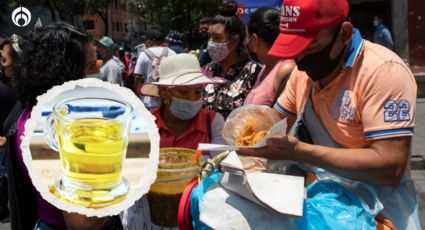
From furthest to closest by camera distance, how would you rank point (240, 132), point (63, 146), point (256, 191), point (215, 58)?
point (215, 58), point (240, 132), point (256, 191), point (63, 146)

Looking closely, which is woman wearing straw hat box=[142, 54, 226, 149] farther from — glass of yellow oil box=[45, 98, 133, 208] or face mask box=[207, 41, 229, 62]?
glass of yellow oil box=[45, 98, 133, 208]

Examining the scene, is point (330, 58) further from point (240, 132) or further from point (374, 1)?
point (374, 1)

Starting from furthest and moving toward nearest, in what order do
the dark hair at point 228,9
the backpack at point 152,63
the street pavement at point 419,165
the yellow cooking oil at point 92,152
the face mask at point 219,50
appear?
1. the backpack at point 152,63
2. the street pavement at point 419,165
3. the dark hair at point 228,9
4. the face mask at point 219,50
5. the yellow cooking oil at point 92,152

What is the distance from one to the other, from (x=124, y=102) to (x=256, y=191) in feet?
1.65

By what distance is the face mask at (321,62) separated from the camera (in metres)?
1.89

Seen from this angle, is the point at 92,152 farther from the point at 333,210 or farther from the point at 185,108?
the point at 185,108

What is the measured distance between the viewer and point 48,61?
1676 millimetres

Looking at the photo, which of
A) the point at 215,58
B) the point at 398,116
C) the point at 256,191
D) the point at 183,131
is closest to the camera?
the point at 256,191

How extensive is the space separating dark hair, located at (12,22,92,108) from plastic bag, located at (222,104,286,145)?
0.61 m

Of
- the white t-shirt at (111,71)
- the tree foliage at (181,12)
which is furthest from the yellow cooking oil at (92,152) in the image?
the tree foliage at (181,12)

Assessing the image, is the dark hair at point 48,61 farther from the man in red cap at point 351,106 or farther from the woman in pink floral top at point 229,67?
the woman in pink floral top at point 229,67

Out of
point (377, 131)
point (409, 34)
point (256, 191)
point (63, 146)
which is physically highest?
point (63, 146)

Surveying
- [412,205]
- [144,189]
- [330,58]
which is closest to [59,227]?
[144,189]

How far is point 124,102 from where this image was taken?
129 cm
